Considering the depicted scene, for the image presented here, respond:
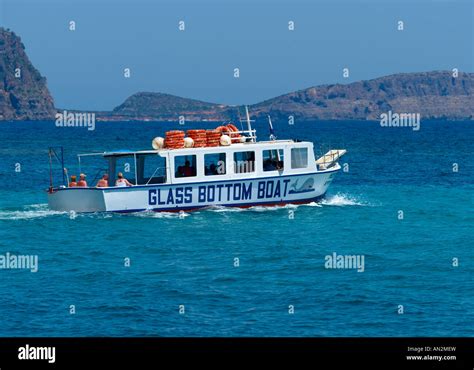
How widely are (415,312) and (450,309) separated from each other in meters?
0.95

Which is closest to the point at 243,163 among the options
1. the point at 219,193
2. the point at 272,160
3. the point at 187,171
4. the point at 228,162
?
the point at 228,162

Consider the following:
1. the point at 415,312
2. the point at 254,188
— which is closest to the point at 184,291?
the point at 415,312

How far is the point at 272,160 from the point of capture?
139 feet

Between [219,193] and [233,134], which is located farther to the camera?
[233,134]

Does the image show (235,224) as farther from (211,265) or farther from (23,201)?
(23,201)

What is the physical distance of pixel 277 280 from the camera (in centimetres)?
2800

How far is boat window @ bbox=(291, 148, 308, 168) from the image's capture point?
42594 millimetres

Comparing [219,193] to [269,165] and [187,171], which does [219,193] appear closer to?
[187,171]

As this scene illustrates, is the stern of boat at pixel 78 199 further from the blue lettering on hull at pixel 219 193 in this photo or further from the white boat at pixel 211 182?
the blue lettering on hull at pixel 219 193

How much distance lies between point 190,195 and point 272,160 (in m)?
4.02

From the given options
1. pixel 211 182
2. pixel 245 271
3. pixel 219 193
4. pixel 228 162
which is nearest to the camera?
pixel 245 271
